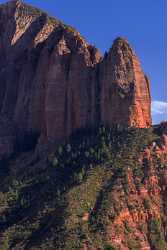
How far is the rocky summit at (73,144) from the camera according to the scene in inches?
5094

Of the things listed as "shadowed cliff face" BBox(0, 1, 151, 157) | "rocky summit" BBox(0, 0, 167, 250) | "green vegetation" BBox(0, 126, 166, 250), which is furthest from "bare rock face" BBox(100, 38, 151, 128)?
"green vegetation" BBox(0, 126, 166, 250)

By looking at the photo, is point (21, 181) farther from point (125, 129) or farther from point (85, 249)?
point (85, 249)

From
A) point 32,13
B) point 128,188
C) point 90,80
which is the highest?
point 32,13

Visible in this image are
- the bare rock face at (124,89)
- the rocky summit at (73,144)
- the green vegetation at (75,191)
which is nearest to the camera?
the green vegetation at (75,191)

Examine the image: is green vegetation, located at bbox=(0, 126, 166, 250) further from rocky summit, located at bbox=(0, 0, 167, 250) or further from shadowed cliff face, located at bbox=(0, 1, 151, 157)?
shadowed cliff face, located at bbox=(0, 1, 151, 157)

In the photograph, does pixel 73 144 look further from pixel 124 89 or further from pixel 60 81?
pixel 60 81

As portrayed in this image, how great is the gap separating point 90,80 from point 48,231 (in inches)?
1638

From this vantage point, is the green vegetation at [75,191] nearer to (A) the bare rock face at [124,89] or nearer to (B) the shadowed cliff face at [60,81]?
(A) the bare rock face at [124,89]

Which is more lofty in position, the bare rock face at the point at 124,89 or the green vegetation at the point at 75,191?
the bare rock face at the point at 124,89

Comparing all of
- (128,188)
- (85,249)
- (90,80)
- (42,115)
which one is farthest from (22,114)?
(85,249)

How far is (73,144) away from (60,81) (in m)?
14.9

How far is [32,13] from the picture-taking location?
608 ft

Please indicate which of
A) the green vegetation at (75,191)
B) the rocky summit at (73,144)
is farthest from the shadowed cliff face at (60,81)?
the green vegetation at (75,191)

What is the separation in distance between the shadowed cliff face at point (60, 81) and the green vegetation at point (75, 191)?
13.3 feet
